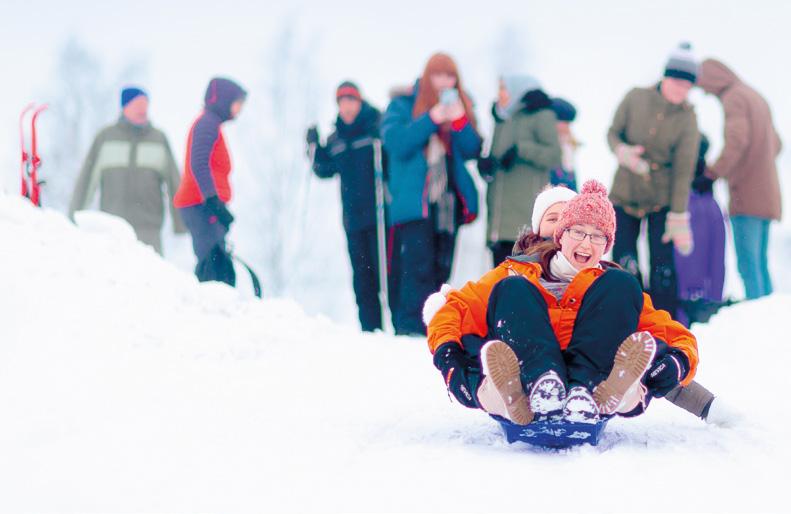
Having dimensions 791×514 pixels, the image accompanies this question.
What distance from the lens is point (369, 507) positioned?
2242 mm

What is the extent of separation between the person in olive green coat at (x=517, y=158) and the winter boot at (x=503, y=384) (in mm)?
3562

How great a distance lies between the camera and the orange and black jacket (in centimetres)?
295

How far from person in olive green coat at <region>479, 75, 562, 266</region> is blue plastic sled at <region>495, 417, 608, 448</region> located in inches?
135

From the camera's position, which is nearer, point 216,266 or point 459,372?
point 459,372

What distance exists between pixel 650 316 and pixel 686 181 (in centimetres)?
344

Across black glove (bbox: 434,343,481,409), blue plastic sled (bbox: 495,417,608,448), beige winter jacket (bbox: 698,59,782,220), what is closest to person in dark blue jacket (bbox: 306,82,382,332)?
beige winter jacket (bbox: 698,59,782,220)

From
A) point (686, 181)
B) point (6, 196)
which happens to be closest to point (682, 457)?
point (686, 181)

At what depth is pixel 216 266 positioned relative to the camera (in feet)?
20.9

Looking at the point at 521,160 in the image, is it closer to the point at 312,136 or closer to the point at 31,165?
the point at 312,136

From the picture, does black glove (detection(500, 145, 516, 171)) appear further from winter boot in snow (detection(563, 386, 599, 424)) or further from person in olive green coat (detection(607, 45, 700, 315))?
winter boot in snow (detection(563, 386, 599, 424))

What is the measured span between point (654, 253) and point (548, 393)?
405 centimetres

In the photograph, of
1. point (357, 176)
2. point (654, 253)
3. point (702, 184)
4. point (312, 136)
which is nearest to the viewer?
point (654, 253)

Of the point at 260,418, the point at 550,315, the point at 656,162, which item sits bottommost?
the point at 260,418

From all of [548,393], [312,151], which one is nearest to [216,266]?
[312,151]
